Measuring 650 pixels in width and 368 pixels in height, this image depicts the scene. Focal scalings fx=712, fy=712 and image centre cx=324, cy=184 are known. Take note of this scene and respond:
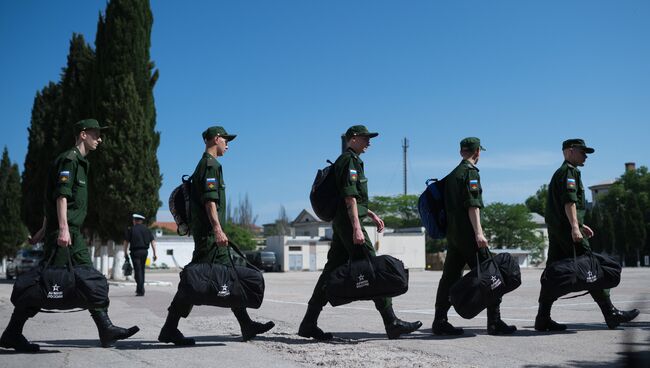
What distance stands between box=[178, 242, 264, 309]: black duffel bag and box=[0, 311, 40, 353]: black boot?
137 centimetres

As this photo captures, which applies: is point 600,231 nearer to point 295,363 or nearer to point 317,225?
point 317,225

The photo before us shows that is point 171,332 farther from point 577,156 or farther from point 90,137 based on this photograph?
point 577,156

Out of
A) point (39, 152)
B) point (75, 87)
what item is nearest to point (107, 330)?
point (75, 87)

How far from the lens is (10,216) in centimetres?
5484

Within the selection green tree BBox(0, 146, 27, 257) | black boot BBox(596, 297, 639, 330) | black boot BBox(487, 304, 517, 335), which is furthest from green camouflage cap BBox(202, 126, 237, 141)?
green tree BBox(0, 146, 27, 257)

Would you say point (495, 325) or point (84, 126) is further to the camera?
Answer: point (495, 325)

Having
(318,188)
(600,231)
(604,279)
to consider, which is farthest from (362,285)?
(600,231)

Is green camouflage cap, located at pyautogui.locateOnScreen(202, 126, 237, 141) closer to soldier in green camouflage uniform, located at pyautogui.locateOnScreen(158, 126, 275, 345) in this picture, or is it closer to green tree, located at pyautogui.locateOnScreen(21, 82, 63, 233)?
soldier in green camouflage uniform, located at pyautogui.locateOnScreen(158, 126, 275, 345)

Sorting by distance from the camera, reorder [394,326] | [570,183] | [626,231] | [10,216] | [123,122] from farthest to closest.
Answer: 1. [626,231]
2. [10,216]
3. [123,122]
4. [570,183]
5. [394,326]

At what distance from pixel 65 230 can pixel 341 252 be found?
2552 millimetres

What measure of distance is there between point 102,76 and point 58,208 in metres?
22.3

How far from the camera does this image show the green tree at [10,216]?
5422cm

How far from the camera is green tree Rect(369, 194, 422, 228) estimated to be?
111m

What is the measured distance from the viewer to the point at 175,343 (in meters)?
6.51
